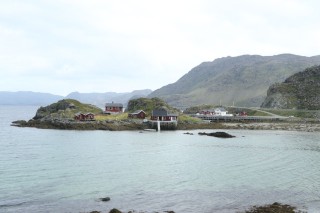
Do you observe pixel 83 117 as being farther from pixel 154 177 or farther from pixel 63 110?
pixel 154 177

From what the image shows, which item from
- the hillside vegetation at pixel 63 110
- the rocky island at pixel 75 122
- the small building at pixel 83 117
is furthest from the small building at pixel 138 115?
the hillside vegetation at pixel 63 110

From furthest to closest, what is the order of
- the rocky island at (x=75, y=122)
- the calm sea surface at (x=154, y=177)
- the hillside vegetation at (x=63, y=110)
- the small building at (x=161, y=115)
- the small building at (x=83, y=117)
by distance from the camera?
the hillside vegetation at (x=63, y=110) → the small building at (x=83, y=117) → the small building at (x=161, y=115) → the rocky island at (x=75, y=122) → the calm sea surface at (x=154, y=177)

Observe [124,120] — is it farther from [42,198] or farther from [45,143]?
[42,198]

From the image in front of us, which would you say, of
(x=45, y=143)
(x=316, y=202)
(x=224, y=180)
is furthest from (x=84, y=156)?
(x=316, y=202)

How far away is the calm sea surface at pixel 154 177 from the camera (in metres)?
37.0

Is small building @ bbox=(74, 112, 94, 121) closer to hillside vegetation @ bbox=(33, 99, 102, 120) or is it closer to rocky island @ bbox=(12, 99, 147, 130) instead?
rocky island @ bbox=(12, 99, 147, 130)

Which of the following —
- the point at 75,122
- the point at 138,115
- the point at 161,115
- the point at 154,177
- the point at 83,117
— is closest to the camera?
the point at 154,177

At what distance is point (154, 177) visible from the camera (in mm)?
49750

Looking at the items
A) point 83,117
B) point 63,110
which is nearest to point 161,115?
point 83,117

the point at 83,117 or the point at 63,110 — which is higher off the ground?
the point at 63,110

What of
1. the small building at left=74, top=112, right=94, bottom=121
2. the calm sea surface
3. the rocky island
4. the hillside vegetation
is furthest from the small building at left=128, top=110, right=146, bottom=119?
the calm sea surface

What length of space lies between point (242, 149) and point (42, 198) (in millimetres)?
52367

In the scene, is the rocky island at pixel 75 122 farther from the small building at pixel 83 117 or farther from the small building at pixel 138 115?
the small building at pixel 138 115

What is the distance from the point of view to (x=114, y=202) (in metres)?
37.1
